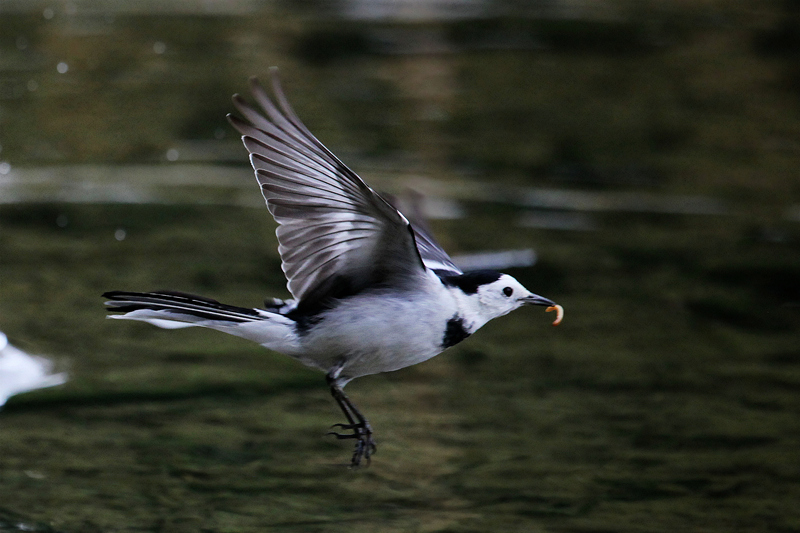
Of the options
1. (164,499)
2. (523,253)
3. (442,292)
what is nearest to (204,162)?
(523,253)

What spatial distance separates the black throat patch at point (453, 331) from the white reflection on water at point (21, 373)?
4.18m

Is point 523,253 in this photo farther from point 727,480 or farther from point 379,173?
point 727,480

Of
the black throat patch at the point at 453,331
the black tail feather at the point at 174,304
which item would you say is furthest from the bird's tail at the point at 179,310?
the black throat patch at the point at 453,331

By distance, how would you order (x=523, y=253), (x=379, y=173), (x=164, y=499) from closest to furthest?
1. (x=164, y=499)
2. (x=523, y=253)
3. (x=379, y=173)

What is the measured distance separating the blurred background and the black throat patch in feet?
5.29

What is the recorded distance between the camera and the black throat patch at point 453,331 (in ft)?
15.9

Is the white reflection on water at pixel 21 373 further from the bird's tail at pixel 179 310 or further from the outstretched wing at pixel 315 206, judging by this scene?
the outstretched wing at pixel 315 206

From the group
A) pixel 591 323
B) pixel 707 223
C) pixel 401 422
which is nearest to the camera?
→ pixel 401 422

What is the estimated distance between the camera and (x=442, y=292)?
4918mm

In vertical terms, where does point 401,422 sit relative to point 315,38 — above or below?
below

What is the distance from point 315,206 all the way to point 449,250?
6523 millimetres

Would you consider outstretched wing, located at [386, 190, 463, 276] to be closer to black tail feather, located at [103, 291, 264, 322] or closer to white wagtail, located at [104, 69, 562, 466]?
white wagtail, located at [104, 69, 562, 466]

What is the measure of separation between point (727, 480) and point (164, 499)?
327 cm

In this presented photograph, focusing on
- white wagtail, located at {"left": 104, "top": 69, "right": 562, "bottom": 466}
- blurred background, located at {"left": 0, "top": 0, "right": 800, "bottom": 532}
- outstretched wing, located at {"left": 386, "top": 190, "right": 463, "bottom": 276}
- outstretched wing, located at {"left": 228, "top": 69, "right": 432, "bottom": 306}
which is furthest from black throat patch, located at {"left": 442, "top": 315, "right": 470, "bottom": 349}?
blurred background, located at {"left": 0, "top": 0, "right": 800, "bottom": 532}
